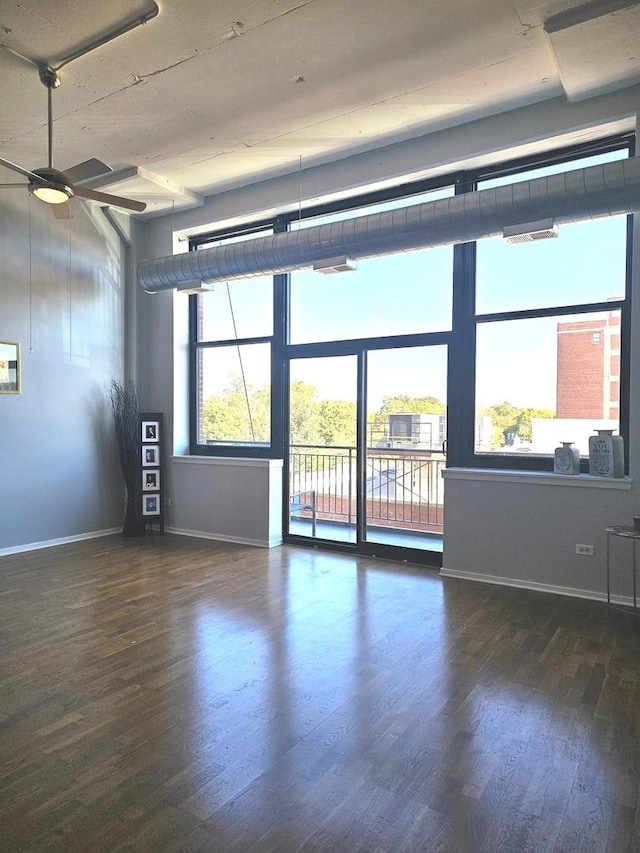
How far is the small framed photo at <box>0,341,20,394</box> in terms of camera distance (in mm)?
5254

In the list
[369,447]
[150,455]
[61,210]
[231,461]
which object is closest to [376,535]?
[369,447]

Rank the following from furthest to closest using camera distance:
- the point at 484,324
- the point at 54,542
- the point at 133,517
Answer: the point at 133,517 → the point at 54,542 → the point at 484,324

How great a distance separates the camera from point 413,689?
8.83 ft

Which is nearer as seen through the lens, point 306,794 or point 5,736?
point 306,794

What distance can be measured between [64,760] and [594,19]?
444cm

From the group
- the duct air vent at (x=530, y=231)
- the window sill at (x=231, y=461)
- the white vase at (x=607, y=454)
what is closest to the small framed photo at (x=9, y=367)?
the window sill at (x=231, y=461)

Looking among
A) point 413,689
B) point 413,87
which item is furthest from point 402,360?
point 413,689

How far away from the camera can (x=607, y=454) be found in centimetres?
400

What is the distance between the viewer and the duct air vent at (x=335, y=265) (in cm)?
440

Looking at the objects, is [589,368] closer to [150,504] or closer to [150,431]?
[150,431]

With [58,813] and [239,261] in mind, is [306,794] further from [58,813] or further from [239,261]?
[239,261]

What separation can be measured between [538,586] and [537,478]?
84 centimetres

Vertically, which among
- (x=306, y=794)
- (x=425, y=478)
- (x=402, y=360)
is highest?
(x=402, y=360)

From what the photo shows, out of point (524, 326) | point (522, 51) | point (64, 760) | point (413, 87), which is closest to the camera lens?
point (64, 760)
